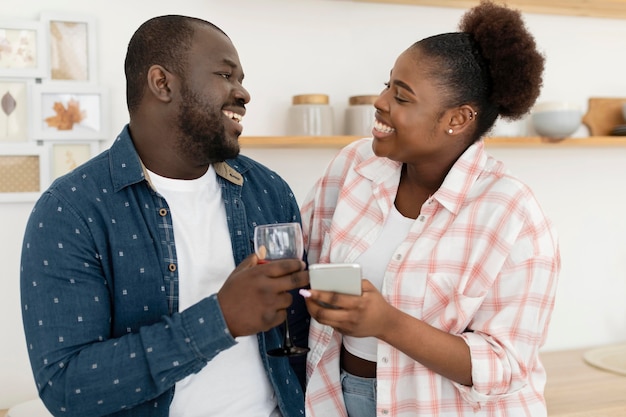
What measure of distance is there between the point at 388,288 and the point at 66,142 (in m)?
1.27

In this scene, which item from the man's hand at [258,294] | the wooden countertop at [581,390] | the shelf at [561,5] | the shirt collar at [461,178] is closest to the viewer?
the man's hand at [258,294]

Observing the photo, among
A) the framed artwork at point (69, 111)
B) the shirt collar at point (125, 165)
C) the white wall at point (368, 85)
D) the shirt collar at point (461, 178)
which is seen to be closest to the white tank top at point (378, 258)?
the shirt collar at point (461, 178)

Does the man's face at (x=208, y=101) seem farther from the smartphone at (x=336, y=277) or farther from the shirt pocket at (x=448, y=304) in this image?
the shirt pocket at (x=448, y=304)

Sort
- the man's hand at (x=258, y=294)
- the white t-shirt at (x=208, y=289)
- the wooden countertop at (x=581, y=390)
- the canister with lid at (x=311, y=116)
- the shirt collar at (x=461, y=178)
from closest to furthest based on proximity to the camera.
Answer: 1. the man's hand at (x=258, y=294)
2. the white t-shirt at (x=208, y=289)
3. the shirt collar at (x=461, y=178)
4. the wooden countertop at (x=581, y=390)
5. the canister with lid at (x=311, y=116)

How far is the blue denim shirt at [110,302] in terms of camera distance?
3.92ft

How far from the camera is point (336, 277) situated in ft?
4.02

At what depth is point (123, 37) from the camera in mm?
2293

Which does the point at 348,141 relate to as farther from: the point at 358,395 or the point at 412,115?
the point at 358,395

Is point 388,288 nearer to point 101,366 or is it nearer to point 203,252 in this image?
point 203,252

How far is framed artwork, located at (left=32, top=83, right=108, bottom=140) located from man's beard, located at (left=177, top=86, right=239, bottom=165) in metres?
0.99

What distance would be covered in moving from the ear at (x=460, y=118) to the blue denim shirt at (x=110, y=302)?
2.06 ft

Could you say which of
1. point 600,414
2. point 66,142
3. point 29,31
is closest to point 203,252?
point 66,142

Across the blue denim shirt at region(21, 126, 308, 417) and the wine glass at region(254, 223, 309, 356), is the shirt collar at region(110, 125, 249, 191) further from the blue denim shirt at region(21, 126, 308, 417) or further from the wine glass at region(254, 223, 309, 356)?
the wine glass at region(254, 223, 309, 356)

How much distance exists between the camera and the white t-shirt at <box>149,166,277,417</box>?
1.33 m
